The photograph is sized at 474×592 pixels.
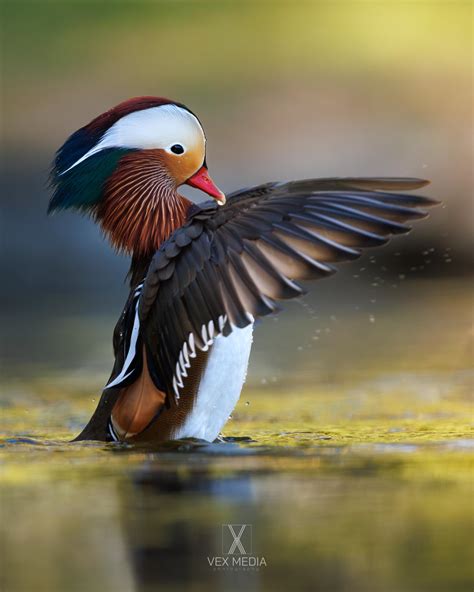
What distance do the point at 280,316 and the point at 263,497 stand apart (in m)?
4.44

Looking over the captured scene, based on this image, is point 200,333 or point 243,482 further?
point 200,333

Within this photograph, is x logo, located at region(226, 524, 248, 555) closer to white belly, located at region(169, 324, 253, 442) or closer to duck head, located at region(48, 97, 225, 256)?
white belly, located at region(169, 324, 253, 442)

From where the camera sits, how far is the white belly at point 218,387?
492cm

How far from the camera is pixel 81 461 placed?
469 centimetres

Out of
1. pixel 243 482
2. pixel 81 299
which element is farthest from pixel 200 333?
pixel 81 299

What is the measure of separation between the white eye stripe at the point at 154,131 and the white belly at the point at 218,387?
0.88 meters

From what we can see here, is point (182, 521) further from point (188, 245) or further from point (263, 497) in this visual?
point (188, 245)

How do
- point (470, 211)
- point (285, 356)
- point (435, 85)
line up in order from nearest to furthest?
1. point (285, 356)
2. point (470, 211)
3. point (435, 85)

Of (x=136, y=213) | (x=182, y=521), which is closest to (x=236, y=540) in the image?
(x=182, y=521)

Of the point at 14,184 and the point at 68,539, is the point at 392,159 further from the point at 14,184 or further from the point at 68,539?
the point at 68,539

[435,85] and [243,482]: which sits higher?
[435,85]

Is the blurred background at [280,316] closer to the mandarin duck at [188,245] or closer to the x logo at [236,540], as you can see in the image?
the x logo at [236,540]

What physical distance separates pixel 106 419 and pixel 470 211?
594 cm

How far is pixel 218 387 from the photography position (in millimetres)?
4941
